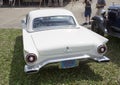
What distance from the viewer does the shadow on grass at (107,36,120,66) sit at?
6287mm

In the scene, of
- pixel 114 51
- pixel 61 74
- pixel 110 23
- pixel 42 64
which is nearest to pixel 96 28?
pixel 110 23

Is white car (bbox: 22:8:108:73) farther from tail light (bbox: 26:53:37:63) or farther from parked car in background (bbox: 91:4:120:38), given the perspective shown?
parked car in background (bbox: 91:4:120:38)

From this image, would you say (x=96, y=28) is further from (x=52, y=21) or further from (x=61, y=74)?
(x=61, y=74)

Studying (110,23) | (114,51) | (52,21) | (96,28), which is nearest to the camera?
(52,21)

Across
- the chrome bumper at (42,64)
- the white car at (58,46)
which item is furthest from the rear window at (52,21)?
the chrome bumper at (42,64)

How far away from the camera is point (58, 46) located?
16.1 feet

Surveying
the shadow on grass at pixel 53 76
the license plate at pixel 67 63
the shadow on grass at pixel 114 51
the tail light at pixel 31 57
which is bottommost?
Result: the shadow on grass at pixel 53 76

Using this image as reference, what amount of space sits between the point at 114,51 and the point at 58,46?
2606mm

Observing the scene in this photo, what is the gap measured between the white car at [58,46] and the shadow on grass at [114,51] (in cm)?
115

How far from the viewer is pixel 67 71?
551 centimetres

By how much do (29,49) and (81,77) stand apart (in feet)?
4.57

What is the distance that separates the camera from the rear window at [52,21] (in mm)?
6039

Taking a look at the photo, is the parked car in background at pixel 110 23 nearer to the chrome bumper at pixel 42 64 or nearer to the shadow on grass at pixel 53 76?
the shadow on grass at pixel 53 76

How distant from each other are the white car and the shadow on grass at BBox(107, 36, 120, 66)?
1.15 meters
